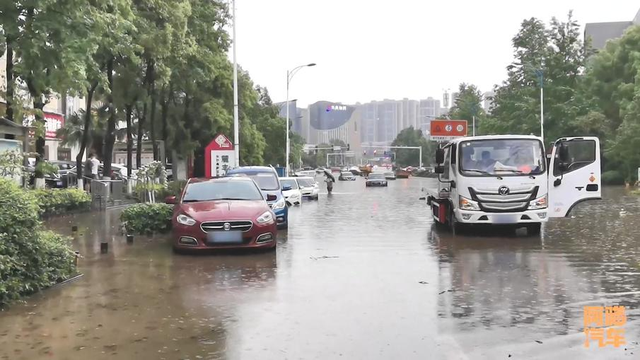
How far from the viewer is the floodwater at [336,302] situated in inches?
230

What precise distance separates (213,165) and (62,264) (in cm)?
1558

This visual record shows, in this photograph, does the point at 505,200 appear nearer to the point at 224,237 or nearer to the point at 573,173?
the point at 573,173

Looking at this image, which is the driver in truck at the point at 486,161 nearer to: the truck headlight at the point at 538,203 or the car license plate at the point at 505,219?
the car license plate at the point at 505,219

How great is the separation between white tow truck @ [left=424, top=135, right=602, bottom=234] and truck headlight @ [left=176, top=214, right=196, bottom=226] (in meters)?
5.88

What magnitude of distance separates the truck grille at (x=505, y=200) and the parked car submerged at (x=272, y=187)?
4.82 metres

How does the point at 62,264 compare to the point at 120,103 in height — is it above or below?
below

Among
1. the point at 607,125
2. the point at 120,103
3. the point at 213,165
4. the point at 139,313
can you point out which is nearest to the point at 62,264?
the point at 139,313

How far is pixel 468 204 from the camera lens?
45.9 ft

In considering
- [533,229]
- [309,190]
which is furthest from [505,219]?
[309,190]

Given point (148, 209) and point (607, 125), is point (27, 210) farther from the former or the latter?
point (607, 125)

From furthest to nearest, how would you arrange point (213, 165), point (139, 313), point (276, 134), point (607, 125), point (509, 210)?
point (276, 134)
point (607, 125)
point (213, 165)
point (509, 210)
point (139, 313)

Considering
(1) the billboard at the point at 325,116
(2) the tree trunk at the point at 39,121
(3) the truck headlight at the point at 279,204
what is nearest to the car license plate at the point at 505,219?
(3) the truck headlight at the point at 279,204

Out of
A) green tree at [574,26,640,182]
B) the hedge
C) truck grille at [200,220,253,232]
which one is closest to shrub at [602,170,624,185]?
green tree at [574,26,640,182]

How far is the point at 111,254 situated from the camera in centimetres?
1187
